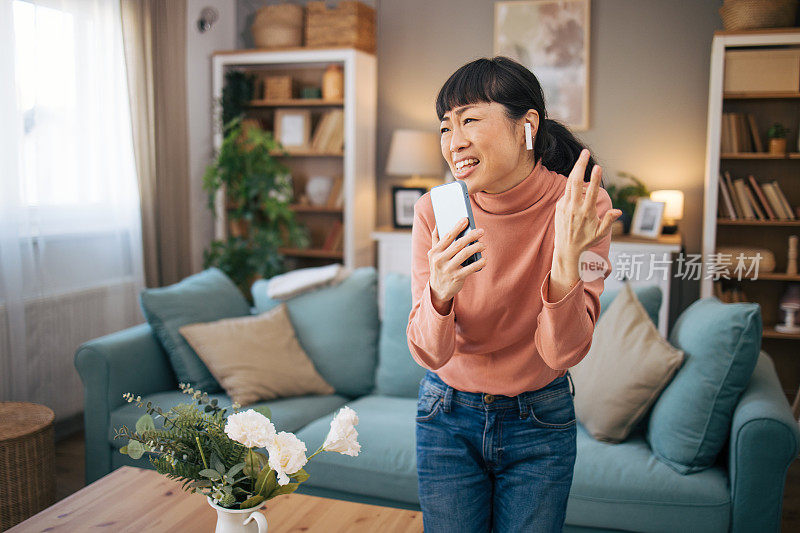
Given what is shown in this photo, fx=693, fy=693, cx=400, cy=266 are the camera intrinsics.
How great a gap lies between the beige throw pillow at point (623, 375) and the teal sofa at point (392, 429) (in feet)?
0.23

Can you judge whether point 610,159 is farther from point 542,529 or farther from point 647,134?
point 542,529

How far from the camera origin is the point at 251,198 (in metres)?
3.98

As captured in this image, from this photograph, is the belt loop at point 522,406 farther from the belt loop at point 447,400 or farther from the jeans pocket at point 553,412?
the belt loop at point 447,400

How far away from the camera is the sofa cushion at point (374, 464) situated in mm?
2102

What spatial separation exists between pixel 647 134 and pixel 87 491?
3.47m

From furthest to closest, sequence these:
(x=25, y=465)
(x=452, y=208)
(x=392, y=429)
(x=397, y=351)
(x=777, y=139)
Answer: (x=777, y=139)
(x=397, y=351)
(x=392, y=429)
(x=25, y=465)
(x=452, y=208)

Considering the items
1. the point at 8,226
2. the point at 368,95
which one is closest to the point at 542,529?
the point at 8,226

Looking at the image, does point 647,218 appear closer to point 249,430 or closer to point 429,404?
point 429,404

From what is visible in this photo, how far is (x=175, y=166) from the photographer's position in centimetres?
384

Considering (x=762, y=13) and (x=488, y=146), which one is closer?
(x=488, y=146)

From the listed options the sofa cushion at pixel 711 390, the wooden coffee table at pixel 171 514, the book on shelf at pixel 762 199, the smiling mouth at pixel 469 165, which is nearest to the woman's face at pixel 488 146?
the smiling mouth at pixel 469 165

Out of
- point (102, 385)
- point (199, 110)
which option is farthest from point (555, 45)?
point (102, 385)

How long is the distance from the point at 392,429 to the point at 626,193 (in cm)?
232

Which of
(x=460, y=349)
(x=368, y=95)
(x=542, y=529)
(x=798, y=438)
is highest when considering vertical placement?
(x=368, y=95)
